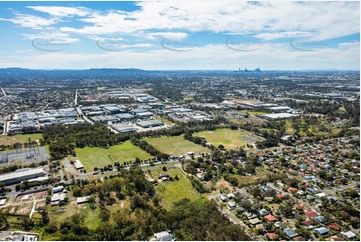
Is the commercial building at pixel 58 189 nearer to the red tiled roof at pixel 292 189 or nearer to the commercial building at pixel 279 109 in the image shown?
the red tiled roof at pixel 292 189

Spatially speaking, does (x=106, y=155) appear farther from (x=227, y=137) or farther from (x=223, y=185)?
(x=227, y=137)

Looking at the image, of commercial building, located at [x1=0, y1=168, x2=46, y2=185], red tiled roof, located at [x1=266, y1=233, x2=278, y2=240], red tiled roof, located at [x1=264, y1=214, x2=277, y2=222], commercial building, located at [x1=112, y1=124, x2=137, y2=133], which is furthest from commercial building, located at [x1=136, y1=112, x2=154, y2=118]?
red tiled roof, located at [x1=266, y1=233, x2=278, y2=240]

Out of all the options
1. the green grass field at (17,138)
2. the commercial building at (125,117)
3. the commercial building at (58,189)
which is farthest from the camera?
the commercial building at (125,117)

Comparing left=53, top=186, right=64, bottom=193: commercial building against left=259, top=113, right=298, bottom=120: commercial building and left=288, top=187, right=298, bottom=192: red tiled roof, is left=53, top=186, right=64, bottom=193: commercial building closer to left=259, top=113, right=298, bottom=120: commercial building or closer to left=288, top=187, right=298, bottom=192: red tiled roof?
left=288, top=187, right=298, bottom=192: red tiled roof

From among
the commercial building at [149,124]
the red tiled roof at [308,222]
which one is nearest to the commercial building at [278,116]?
the commercial building at [149,124]

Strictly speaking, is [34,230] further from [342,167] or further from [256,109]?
[256,109]

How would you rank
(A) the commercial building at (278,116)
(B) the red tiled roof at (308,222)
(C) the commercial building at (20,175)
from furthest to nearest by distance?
(A) the commercial building at (278,116) < (C) the commercial building at (20,175) < (B) the red tiled roof at (308,222)
